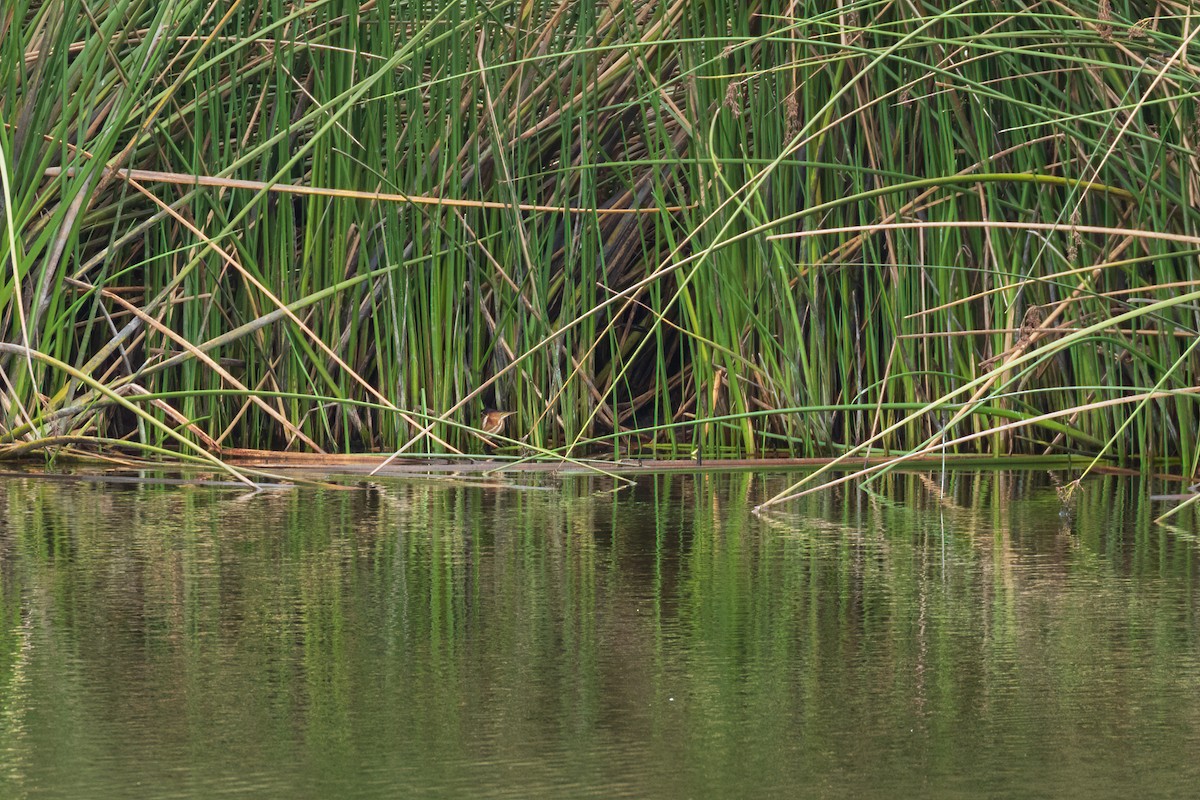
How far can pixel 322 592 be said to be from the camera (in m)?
1.78

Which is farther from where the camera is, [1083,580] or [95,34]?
[95,34]

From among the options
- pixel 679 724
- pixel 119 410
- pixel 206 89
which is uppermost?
pixel 206 89

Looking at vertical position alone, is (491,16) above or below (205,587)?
above

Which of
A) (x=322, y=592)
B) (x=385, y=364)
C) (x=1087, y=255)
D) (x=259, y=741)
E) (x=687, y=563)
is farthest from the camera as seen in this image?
(x=385, y=364)

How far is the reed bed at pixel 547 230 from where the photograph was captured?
2930 mm

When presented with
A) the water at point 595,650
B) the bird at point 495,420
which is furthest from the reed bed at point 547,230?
the water at point 595,650

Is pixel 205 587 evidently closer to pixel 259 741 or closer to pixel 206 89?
pixel 259 741

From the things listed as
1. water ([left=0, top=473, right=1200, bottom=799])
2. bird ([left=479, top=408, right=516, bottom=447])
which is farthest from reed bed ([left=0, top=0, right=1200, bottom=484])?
water ([left=0, top=473, right=1200, bottom=799])

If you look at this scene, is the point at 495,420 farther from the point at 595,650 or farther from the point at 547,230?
the point at 595,650

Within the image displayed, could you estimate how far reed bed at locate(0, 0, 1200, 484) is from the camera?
2930 mm

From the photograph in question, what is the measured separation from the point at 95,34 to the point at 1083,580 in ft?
6.99

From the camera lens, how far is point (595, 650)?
4.98ft

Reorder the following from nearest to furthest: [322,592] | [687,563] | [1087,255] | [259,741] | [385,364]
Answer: [259,741] → [322,592] → [687,563] → [1087,255] → [385,364]

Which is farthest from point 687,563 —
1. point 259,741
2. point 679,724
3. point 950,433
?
point 950,433
